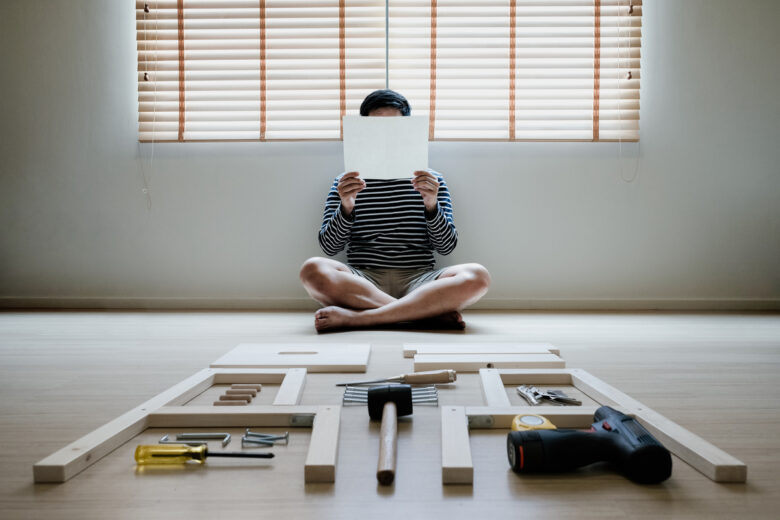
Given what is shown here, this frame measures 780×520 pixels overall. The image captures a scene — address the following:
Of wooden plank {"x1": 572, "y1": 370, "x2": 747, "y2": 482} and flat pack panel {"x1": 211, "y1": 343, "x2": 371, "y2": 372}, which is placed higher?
wooden plank {"x1": 572, "y1": 370, "x2": 747, "y2": 482}

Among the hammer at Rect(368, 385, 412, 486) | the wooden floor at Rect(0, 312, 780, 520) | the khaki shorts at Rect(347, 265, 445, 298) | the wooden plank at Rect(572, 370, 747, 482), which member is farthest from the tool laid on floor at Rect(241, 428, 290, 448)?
the khaki shorts at Rect(347, 265, 445, 298)

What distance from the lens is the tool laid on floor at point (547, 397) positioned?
1070 mm

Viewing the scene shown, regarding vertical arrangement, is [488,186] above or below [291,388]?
above

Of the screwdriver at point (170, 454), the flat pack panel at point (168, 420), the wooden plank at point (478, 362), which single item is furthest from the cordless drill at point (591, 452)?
the wooden plank at point (478, 362)

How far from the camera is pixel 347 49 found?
2.63m

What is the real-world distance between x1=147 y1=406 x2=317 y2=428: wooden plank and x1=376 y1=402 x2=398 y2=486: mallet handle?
13cm

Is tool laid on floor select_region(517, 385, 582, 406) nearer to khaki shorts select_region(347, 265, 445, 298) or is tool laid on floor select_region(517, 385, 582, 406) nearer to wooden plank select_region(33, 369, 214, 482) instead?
wooden plank select_region(33, 369, 214, 482)

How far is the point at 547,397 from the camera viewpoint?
43.0 inches

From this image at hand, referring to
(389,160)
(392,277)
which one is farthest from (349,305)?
(389,160)

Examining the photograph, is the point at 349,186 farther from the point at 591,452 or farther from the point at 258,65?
the point at 591,452

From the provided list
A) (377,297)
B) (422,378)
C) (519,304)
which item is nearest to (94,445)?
(422,378)

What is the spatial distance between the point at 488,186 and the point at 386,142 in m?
0.82

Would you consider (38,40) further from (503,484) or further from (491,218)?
(503,484)

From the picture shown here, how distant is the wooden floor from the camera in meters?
0.68
